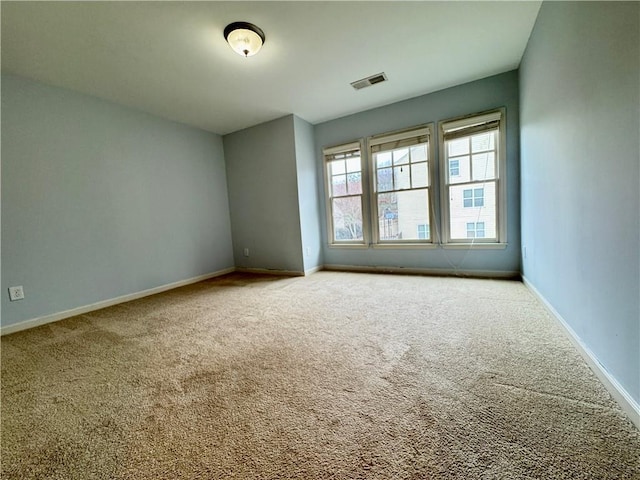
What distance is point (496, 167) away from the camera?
309cm

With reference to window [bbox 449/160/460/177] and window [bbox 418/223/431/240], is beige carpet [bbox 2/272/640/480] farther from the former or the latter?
window [bbox 449/160/460/177]

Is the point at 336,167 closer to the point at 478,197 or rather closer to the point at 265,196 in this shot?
the point at 265,196

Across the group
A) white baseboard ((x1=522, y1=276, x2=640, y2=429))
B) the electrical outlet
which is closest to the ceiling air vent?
white baseboard ((x1=522, y1=276, x2=640, y2=429))

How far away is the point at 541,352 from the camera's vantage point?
4.90 ft

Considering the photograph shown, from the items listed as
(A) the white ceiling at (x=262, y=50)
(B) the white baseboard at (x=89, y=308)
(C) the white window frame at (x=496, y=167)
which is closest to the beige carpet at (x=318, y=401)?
(B) the white baseboard at (x=89, y=308)

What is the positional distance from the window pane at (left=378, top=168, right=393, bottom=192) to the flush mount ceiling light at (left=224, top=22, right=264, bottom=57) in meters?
2.34

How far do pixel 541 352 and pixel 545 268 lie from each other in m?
0.94

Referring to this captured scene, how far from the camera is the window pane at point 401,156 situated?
3621 mm

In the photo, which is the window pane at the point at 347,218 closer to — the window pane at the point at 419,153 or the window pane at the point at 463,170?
the window pane at the point at 419,153

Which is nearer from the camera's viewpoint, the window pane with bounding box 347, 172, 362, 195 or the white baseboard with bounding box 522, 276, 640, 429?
the white baseboard with bounding box 522, 276, 640, 429

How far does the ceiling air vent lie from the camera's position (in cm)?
288

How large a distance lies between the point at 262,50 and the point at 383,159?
2197mm

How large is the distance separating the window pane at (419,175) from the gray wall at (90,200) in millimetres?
3362

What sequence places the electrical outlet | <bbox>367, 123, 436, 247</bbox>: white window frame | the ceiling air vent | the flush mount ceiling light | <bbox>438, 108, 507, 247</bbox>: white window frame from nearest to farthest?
the flush mount ceiling light
the electrical outlet
the ceiling air vent
<bbox>438, 108, 507, 247</bbox>: white window frame
<bbox>367, 123, 436, 247</bbox>: white window frame
